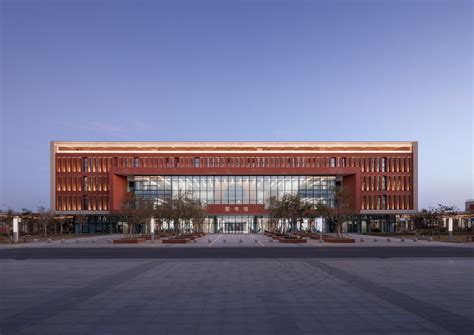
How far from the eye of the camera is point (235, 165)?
9462 cm

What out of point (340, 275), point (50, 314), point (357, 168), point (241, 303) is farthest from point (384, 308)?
point (357, 168)

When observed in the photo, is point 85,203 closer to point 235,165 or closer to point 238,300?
point 235,165

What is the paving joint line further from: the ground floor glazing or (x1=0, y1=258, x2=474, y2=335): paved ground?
the ground floor glazing

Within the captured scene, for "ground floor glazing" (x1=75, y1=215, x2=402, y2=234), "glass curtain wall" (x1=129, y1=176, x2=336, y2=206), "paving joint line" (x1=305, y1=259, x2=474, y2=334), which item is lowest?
"ground floor glazing" (x1=75, y1=215, x2=402, y2=234)

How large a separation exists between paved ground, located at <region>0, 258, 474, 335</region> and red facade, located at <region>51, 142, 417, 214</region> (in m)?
69.9

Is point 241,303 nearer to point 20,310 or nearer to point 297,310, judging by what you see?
point 297,310

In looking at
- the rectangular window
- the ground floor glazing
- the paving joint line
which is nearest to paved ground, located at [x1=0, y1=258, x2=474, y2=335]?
the paving joint line

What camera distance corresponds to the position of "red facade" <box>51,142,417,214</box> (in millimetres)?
92750

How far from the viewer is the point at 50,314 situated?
1241cm

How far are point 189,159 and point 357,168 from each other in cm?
3426

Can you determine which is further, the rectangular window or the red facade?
the rectangular window

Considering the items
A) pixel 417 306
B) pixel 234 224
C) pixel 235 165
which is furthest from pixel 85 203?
pixel 417 306

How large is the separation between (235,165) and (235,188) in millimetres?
4775

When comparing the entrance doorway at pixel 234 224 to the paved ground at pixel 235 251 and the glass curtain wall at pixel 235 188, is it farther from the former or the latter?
the paved ground at pixel 235 251
